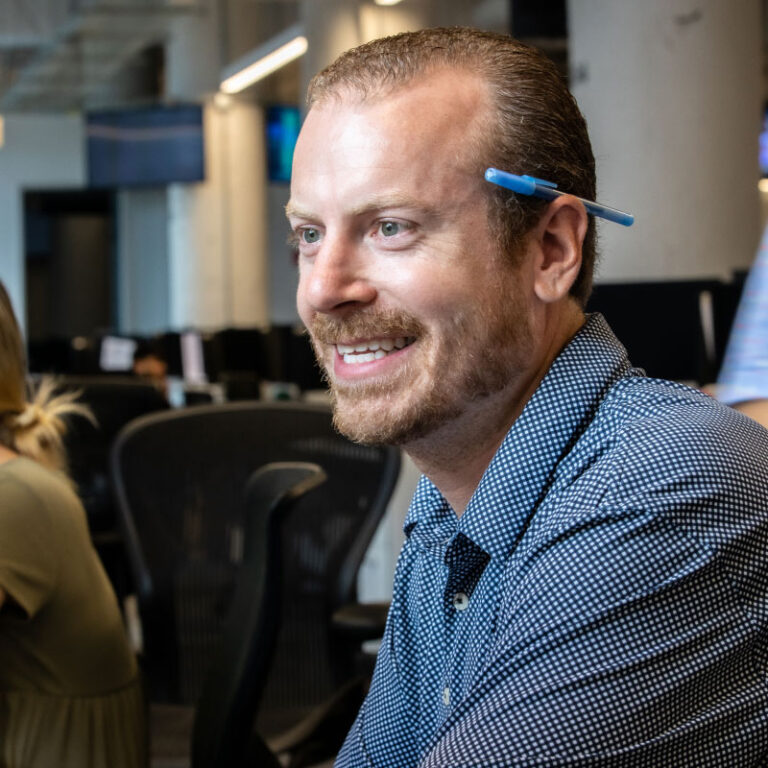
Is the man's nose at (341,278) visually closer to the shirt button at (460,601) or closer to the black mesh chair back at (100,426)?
the shirt button at (460,601)

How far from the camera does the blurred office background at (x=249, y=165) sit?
15.3 ft

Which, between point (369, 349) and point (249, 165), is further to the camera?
point (249, 165)

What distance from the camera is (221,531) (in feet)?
7.72

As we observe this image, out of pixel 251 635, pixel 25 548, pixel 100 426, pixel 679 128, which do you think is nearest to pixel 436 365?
pixel 251 635

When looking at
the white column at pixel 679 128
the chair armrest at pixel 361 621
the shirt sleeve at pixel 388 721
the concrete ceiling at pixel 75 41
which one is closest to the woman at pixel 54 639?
the chair armrest at pixel 361 621

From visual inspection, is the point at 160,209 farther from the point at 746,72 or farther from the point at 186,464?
the point at 186,464

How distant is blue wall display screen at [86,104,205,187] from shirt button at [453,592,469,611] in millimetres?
11593

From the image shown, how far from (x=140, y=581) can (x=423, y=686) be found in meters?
1.35

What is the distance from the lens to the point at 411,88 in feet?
3.23

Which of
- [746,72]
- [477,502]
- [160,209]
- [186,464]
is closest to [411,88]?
[477,502]

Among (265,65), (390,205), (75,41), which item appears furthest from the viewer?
(75,41)

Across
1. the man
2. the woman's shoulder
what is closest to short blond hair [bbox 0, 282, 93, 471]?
the woman's shoulder

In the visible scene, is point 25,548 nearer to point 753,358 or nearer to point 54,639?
point 54,639

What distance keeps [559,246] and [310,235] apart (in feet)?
0.76
